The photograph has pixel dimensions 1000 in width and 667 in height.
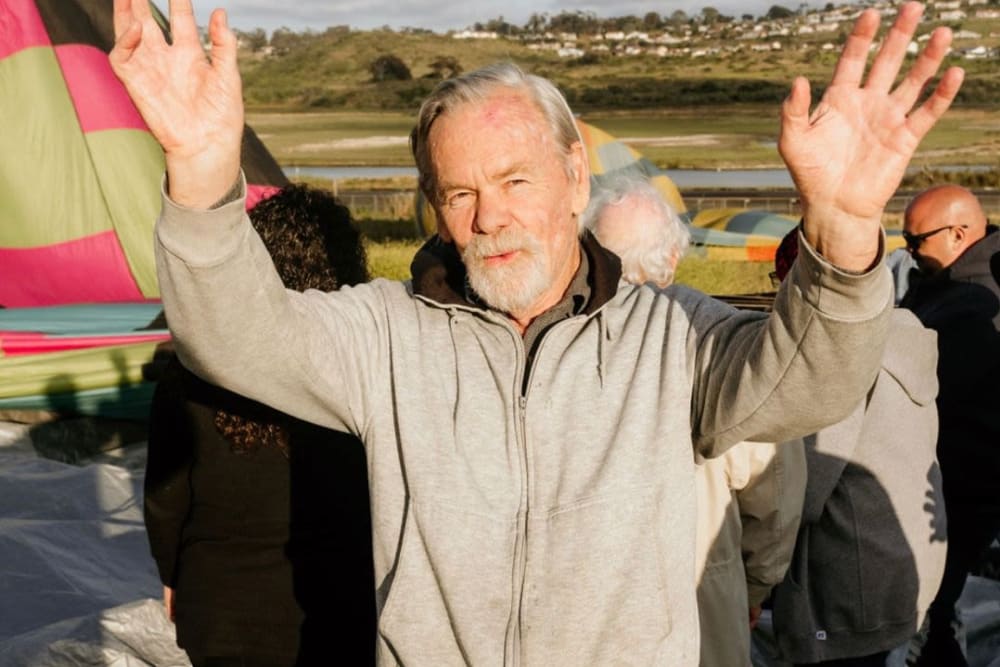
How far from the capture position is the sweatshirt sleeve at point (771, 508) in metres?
2.42

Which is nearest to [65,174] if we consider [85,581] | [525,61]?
[85,581]

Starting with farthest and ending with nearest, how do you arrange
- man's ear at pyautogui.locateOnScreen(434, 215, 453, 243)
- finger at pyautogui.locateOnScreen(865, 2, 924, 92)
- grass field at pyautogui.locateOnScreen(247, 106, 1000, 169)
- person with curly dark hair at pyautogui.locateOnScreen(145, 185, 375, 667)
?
1. grass field at pyautogui.locateOnScreen(247, 106, 1000, 169)
2. person with curly dark hair at pyautogui.locateOnScreen(145, 185, 375, 667)
3. man's ear at pyautogui.locateOnScreen(434, 215, 453, 243)
4. finger at pyautogui.locateOnScreen(865, 2, 924, 92)

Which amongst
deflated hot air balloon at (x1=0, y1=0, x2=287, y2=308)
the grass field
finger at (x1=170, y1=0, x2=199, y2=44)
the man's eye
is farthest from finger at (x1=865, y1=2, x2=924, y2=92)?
the grass field

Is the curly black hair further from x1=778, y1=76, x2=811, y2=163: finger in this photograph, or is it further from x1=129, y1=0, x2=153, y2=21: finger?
x1=778, y1=76, x2=811, y2=163: finger

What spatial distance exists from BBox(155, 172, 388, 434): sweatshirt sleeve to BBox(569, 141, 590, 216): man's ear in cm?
35

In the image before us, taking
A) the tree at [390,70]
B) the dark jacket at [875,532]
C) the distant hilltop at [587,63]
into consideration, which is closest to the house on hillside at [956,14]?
the distant hilltop at [587,63]

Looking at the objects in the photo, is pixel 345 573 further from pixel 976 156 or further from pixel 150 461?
pixel 976 156

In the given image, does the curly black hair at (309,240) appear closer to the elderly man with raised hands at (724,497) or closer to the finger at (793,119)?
the elderly man with raised hands at (724,497)

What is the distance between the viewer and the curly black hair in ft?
8.07

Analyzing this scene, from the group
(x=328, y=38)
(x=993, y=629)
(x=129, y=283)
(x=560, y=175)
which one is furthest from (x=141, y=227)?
(x=328, y=38)

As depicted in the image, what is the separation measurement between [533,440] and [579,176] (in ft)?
1.58

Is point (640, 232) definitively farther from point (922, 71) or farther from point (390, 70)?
point (390, 70)

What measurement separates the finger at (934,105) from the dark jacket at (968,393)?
2.04 metres

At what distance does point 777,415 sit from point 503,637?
1.50 feet
